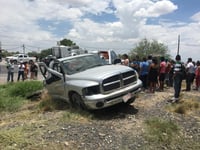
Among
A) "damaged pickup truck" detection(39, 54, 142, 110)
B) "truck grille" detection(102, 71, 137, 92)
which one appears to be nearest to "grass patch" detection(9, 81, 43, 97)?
"damaged pickup truck" detection(39, 54, 142, 110)

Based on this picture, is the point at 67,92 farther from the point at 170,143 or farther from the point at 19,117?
the point at 170,143

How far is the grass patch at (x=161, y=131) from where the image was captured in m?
6.68

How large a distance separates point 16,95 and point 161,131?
25.8ft

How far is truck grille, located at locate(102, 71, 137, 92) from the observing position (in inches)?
328

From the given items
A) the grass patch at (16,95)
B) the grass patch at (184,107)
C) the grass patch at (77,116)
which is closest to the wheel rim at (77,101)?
the grass patch at (77,116)

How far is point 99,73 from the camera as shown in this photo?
28.1 feet

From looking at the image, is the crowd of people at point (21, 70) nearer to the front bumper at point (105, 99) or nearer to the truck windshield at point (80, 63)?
the truck windshield at point (80, 63)

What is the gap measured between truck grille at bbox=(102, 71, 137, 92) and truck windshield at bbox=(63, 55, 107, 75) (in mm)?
1298

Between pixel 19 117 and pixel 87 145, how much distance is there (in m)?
3.44

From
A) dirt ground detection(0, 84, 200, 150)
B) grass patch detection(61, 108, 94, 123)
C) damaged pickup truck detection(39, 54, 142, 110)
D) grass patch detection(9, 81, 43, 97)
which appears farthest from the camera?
grass patch detection(9, 81, 43, 97)

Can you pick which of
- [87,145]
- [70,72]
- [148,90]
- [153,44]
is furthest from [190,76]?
[153,44]

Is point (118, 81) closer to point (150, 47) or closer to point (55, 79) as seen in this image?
point (55, 79)

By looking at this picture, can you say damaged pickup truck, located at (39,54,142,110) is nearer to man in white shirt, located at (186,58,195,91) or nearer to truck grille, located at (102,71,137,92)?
truck grille, located at (102,71,137,92)

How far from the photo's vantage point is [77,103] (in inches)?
352
